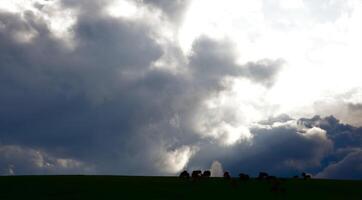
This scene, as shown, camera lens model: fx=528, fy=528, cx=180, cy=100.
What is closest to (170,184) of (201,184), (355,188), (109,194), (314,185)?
(201,184)

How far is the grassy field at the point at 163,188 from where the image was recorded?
5056cm

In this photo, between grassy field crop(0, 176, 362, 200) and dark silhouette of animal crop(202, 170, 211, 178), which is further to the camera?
dark silhouette of animal crop(202, 170, 211, 178)

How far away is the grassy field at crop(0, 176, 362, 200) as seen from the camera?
50562 millimetres

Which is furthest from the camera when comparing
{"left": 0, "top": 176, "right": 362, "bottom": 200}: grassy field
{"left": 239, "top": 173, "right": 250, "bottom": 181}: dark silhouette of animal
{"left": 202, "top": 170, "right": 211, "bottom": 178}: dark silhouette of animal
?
{"left": 202, "top": 170, "right": 211, "bottom": 178}: dark silhouette of animal

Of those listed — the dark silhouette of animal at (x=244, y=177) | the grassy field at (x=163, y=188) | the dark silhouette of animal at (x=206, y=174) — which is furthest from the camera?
the dark silhouette of animal at (x=206, y=174)

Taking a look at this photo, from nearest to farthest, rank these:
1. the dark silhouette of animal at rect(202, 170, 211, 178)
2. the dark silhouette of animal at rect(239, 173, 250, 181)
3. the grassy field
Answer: the grassy field
the dark silhouette of animal at rect(239, 173, 250, 181)
the dark silhouette of animal at rect(202, 170, 211, 178)

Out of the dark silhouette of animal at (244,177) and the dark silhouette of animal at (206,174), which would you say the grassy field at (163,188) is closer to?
the dark silhouette of animal at (244,177)

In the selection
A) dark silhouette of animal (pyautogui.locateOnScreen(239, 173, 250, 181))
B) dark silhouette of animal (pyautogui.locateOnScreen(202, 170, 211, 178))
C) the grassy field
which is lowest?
the grassy field

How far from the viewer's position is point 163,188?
5559 centimetres

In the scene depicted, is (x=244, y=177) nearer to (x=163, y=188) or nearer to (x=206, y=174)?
(x=206, y=174)

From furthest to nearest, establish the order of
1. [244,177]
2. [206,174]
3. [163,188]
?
[206,174]
[244,177]
[163,188]

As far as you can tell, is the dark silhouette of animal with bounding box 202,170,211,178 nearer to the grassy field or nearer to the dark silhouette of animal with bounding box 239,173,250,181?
the grassy field

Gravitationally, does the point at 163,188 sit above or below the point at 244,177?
below

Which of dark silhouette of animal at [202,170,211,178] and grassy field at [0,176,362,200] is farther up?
dark silhouette of animal at [202,170,211,178]
